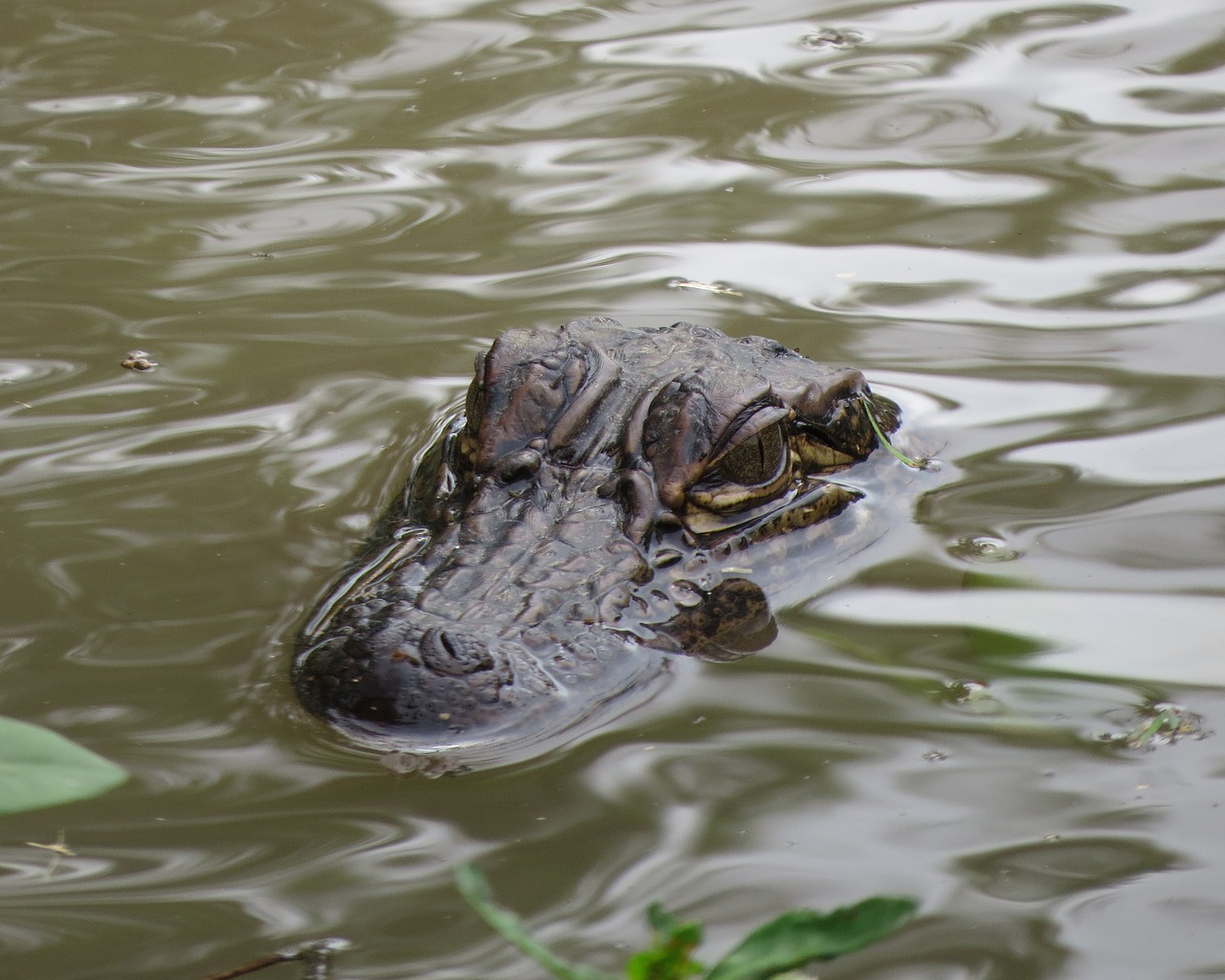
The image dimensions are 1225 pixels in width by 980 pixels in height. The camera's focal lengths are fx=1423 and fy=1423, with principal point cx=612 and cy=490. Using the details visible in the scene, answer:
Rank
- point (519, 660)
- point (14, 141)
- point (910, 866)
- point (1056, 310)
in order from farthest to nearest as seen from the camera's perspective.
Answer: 1. point (14, 141)
2. point (1056, 310)
3. point (519, 660)
4. point (910, 866)

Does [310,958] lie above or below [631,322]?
below

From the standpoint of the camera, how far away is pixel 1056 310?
4.75 m

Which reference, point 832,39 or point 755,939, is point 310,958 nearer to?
point 755,939

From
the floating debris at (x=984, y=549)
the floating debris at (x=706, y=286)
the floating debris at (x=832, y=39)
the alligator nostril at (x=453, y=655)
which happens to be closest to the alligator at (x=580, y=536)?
the alligator nostril at (x=453, y=655)

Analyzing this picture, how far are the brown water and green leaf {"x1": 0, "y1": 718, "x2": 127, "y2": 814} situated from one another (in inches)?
34.2

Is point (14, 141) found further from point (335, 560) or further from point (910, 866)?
point (910, 866)

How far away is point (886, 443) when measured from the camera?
394 cm

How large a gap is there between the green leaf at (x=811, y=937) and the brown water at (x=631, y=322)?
0.60 m

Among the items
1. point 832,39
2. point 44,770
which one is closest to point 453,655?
point 44,770

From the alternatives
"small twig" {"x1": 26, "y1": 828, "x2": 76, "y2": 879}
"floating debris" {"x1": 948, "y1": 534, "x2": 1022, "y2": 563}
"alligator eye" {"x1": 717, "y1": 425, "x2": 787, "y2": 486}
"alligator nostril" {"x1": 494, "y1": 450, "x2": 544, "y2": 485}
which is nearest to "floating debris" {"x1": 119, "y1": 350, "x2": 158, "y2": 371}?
"alligator nostril" {"x1": 494, "y1": 450, "x2": 544, "y2": 485}

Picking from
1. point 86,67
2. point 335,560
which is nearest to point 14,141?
point 86,67

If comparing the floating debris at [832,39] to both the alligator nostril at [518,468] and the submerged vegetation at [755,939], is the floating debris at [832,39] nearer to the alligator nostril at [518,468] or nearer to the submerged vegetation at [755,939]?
the alligator nostril at [518,468]

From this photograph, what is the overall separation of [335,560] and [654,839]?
1.30 meters

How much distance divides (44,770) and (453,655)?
4.16 ft
